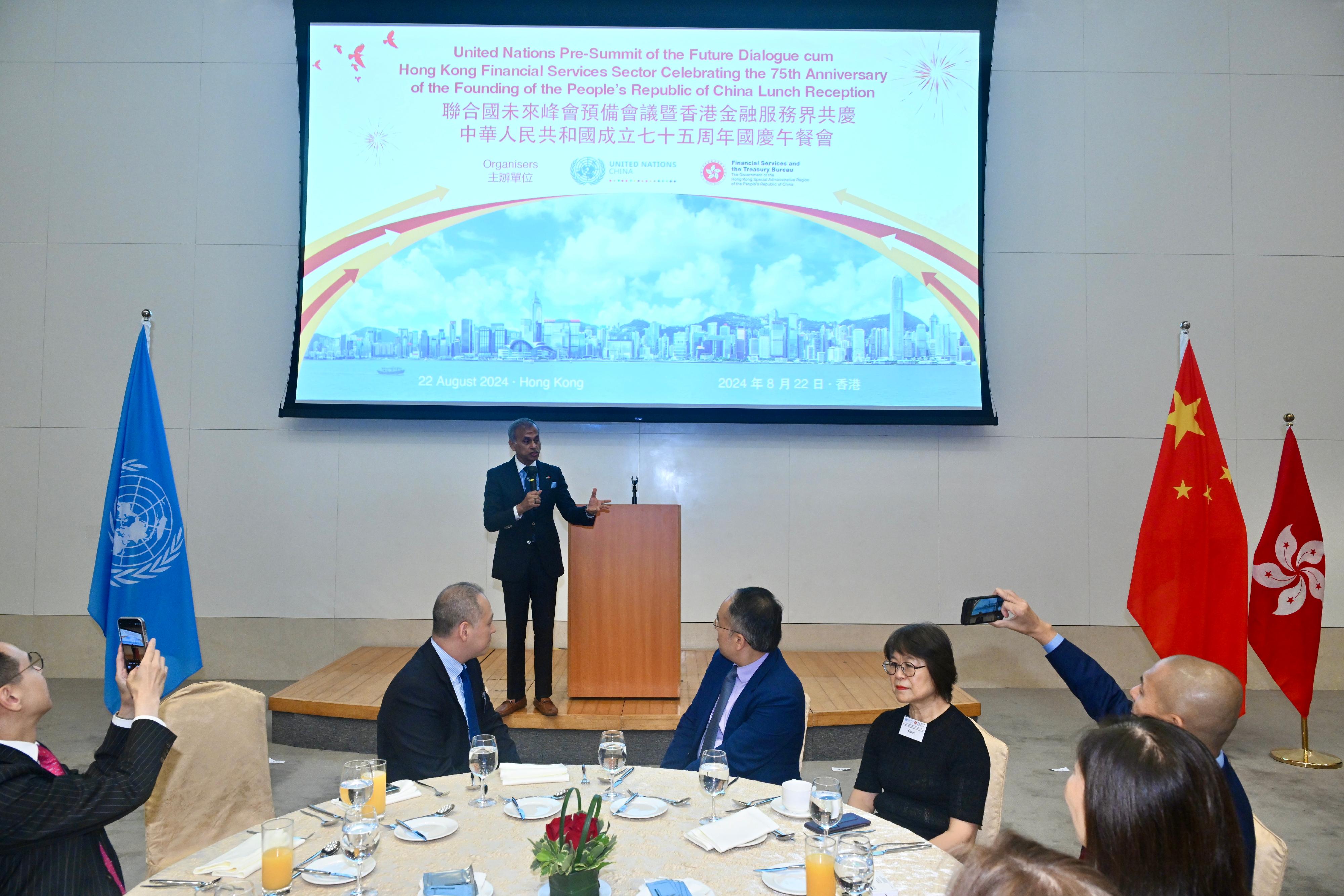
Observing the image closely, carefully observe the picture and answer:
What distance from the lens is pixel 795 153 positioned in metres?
5.80

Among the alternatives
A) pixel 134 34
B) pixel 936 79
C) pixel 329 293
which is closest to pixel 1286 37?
pixel 936 79

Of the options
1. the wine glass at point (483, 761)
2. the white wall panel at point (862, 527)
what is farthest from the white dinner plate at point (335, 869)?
the white wall panel at point (862, 527)

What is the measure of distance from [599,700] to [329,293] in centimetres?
324

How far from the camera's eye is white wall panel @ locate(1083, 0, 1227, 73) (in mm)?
6059

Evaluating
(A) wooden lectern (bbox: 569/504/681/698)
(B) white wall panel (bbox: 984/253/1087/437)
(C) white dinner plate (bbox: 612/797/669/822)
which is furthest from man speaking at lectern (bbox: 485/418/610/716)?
(B) white wall panel (bbox: 984/253/1087/437)

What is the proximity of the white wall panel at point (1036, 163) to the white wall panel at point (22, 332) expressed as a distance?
656 centimetres

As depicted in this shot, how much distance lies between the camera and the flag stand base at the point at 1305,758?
4457mm

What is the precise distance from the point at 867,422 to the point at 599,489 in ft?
6.03

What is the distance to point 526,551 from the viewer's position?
4438mm

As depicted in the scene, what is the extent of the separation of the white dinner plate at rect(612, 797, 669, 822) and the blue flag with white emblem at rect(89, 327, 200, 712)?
11.4ft

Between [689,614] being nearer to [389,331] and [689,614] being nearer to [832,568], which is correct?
[832,568]

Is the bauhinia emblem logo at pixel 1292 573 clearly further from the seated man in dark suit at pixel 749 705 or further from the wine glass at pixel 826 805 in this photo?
the wine glass at pixel 826 805

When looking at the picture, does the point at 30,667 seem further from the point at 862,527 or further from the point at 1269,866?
the point at 862,527

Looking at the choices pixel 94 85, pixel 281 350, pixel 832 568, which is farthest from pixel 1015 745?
pixel 94 85
